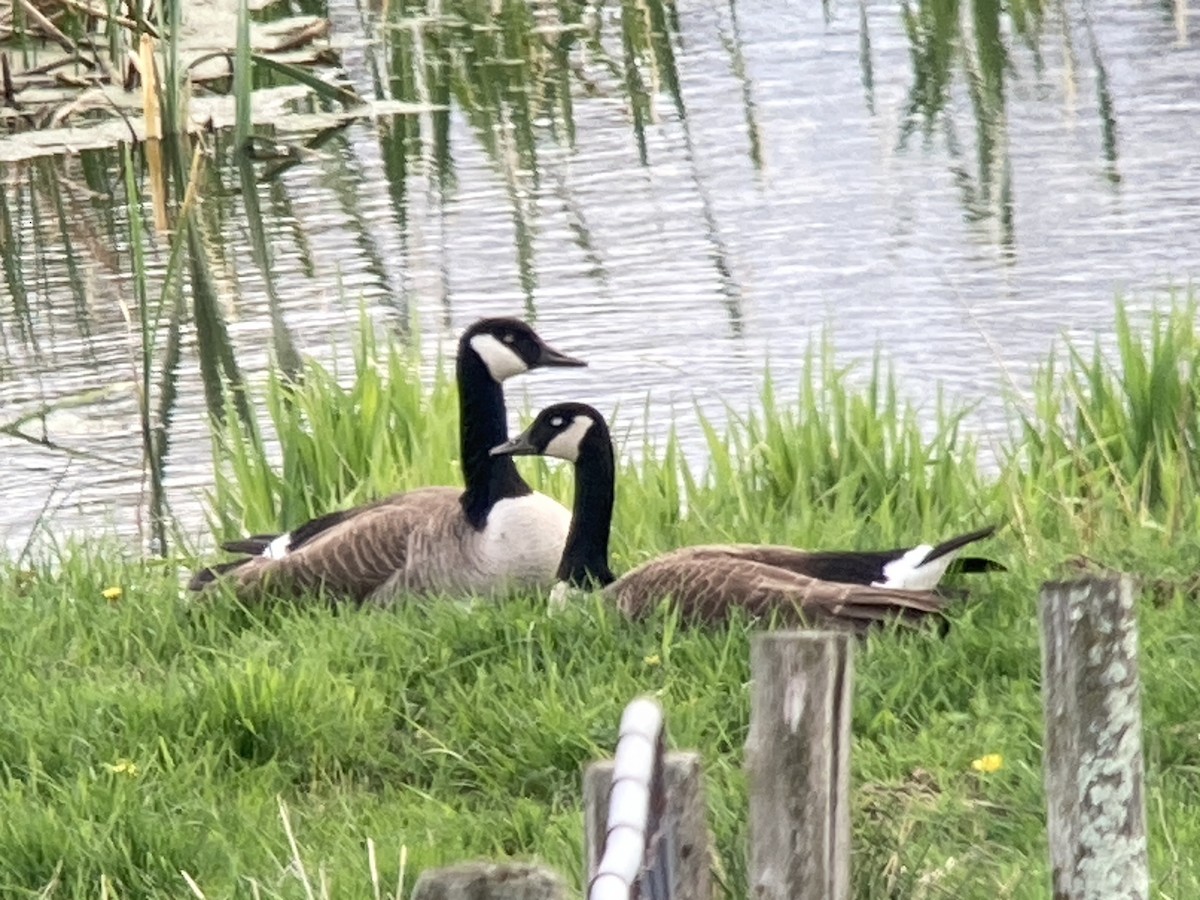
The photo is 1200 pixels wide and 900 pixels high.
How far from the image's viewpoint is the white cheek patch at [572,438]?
19.0 ft

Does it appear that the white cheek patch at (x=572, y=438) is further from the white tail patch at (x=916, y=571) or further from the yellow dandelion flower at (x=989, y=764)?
the yellow dandelion flower at (x=989, y=764)

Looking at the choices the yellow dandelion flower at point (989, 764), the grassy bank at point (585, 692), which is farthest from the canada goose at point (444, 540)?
the yellow dandelion flower at point (989, 764)

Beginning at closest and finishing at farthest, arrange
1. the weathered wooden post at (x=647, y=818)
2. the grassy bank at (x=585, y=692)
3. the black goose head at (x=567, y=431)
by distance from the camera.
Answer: the weathered wooden post at (x=647, y=818), the grassy bank at (x=585, y=692), the black goose head at (x=567, y=431)

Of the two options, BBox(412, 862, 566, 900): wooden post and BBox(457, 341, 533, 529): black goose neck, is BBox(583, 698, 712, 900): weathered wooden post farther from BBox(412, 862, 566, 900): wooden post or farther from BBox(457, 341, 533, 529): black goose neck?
BBox(457, 341, 533, 529): black goose neck

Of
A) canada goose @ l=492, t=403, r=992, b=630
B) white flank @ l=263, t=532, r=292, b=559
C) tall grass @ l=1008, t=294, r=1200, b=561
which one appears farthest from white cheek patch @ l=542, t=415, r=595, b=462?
tall grass @ l=1008, t=294, r=1200, b=561

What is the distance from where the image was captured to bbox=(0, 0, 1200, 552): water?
27.3ft

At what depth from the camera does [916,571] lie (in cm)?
505

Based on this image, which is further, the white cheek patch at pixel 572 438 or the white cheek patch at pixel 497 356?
the white cheek patch at pixel 497 356

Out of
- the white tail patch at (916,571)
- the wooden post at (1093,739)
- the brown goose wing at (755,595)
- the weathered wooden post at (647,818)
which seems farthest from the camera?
the white tail patch at (916,571)

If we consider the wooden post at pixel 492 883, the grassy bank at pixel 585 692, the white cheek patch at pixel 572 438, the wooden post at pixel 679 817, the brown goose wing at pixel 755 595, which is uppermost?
the wooden post at pixel 492 883

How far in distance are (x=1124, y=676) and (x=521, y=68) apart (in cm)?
1249

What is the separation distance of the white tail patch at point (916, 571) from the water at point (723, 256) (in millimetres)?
2306

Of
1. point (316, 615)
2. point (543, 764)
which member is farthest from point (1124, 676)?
point (316, 615)

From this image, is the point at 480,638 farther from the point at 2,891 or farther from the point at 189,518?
the point at 189,518
